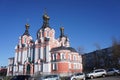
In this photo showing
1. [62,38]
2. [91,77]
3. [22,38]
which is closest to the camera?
[91,77]

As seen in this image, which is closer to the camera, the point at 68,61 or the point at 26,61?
the point at 68,61

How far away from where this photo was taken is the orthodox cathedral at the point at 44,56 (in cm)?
6053

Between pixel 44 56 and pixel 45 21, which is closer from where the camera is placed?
pixel 44 56

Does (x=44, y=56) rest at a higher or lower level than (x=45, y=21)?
lower

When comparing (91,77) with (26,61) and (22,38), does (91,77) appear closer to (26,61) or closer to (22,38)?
(26,61)

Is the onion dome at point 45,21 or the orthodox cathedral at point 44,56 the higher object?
the onion dome at point 45,21

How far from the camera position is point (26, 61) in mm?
67000

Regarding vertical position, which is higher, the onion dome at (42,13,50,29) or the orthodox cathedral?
the onion dome at (42,13,50,29)

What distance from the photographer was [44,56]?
208 ft

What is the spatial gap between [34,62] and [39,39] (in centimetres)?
785

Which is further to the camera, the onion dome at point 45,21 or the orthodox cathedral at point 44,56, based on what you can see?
the onion dome at point 45,21

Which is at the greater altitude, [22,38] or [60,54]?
[22,38]

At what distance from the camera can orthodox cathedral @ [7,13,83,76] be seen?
6053 centimetres

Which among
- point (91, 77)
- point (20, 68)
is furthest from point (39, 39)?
point (91, 77)
